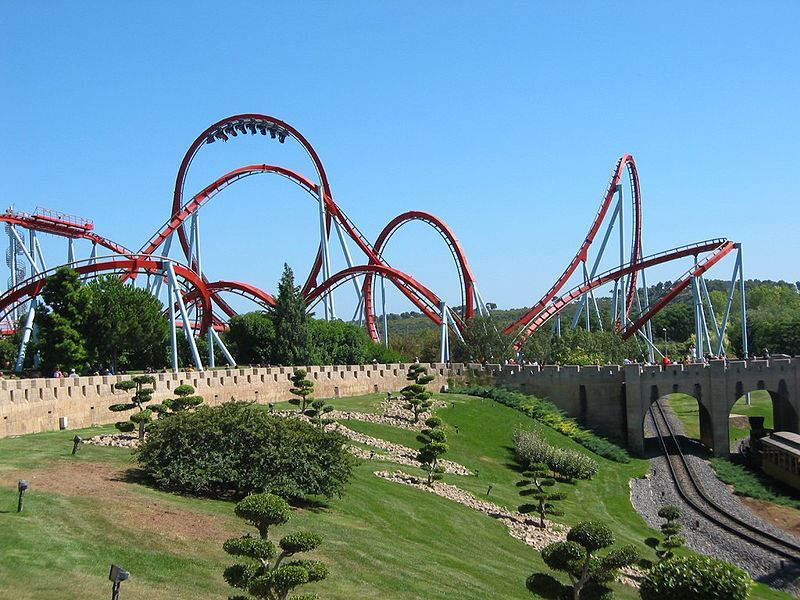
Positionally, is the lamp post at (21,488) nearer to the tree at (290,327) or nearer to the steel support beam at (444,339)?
the tree at (290,327)

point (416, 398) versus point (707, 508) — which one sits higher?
point (416, 398)

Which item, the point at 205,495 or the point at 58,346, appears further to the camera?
the point at 58,346

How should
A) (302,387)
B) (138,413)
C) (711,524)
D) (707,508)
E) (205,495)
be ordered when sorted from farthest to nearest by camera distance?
(707,508), (302,387), (711,524), (138,413), (205,495)

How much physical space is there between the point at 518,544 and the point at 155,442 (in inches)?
464

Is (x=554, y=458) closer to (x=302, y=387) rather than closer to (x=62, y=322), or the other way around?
(x=302, y=387)

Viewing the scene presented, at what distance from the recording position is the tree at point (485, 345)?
6575 centimetres

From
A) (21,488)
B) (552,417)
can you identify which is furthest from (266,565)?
(552,417)

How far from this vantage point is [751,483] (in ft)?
159

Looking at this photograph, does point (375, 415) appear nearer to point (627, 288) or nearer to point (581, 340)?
point (581, 340)

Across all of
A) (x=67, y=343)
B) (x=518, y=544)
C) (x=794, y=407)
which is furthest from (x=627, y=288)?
(x=518, y=544)

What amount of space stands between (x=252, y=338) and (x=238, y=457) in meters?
39.8

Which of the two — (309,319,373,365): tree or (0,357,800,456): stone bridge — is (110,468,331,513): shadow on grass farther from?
(309,319,373,365): tree

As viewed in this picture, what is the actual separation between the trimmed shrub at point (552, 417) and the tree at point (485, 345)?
29.2ft

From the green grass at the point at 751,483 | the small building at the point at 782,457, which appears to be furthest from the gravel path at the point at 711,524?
the small building at the point at 782,457
